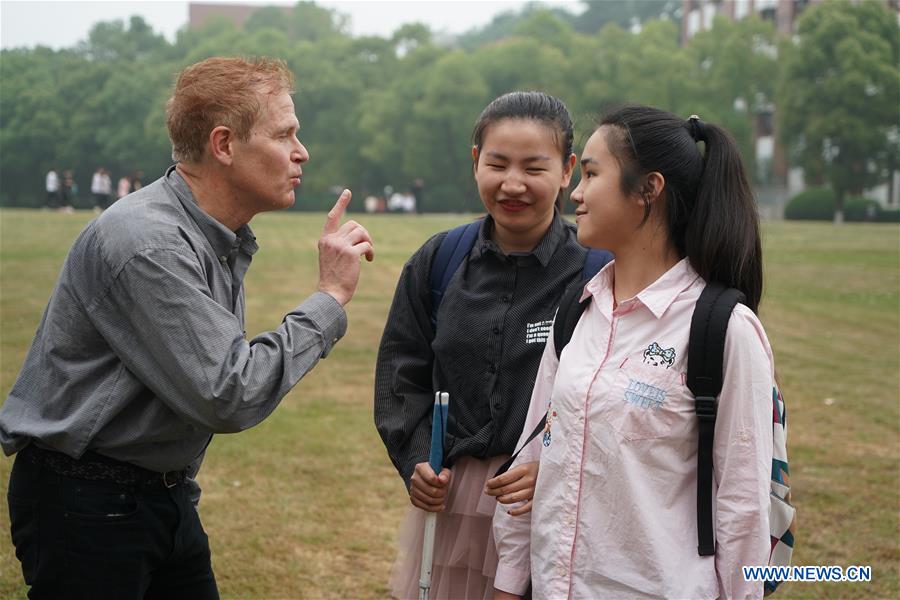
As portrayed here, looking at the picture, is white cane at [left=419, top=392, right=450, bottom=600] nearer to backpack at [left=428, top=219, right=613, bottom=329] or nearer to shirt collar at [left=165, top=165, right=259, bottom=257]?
backpack at [left=428, top=219, right=613, bottom=329]

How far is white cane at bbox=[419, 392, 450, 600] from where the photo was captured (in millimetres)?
2900

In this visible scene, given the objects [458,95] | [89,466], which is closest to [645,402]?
[89,466]

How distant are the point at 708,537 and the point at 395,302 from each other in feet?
4.21

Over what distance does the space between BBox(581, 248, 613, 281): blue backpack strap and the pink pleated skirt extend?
61 centimetres

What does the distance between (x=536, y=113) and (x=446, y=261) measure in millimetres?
542

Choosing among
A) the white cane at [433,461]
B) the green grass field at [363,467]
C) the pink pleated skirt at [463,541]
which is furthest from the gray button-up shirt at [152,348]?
the green grass field at [363,467]

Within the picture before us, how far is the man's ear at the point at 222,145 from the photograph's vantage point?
2.68 meters

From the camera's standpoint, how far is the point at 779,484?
252cm

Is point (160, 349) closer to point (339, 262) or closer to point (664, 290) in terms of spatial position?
point (339, 262)

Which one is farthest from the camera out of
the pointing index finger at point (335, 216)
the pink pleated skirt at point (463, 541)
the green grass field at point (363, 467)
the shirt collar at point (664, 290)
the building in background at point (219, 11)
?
the building in background at point (219, 11)

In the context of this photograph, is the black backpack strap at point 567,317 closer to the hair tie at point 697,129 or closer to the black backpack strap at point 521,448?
the black backpack strap at point 521,448

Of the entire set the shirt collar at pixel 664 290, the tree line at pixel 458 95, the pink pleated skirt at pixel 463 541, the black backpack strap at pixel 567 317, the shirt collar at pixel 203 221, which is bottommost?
the pink pleated skirt at pixel 463 541

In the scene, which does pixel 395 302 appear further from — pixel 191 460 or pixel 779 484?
pixel 779 484

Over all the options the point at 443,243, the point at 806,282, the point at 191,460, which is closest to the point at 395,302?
the point at 443,243
